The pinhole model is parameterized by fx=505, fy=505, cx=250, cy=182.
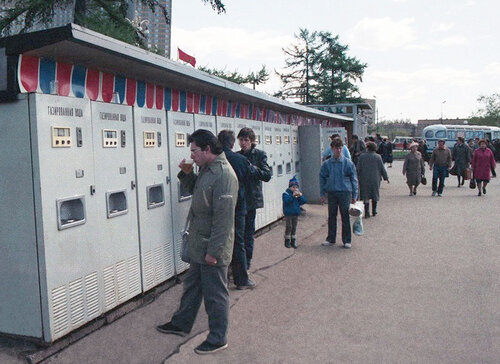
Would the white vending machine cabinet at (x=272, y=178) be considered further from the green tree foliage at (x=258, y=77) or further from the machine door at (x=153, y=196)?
the green tree foliage at (x=258, y=77)

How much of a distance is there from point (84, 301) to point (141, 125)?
1.97 m

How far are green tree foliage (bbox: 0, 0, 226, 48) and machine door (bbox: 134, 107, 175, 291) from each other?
1254 centimetres

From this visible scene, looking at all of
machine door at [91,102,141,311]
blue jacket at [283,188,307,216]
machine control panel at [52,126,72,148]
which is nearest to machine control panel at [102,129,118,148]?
machine door at [91,102,141,311]

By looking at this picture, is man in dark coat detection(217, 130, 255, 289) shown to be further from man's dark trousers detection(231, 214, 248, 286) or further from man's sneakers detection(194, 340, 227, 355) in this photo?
man's sneakers detection(194, 340, 227, 355)

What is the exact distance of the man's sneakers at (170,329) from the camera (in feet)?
14.9

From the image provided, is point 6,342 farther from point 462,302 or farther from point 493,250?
point 493,250

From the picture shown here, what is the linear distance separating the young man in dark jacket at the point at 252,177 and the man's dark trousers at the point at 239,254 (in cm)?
45

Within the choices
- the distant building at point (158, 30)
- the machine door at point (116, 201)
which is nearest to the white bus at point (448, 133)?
the distant building at point (158, 30)

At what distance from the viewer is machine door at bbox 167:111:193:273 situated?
6.13m

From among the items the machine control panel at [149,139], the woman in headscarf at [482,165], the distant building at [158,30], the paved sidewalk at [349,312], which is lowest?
the paved sidewalk at [349,312]

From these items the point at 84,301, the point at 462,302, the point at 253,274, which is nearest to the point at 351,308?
the point at 462,302

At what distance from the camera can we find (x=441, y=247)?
8109 millimetres

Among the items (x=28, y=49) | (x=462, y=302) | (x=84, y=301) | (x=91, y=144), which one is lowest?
(x=462, y=302)

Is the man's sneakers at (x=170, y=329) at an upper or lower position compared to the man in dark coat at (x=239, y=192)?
lower
